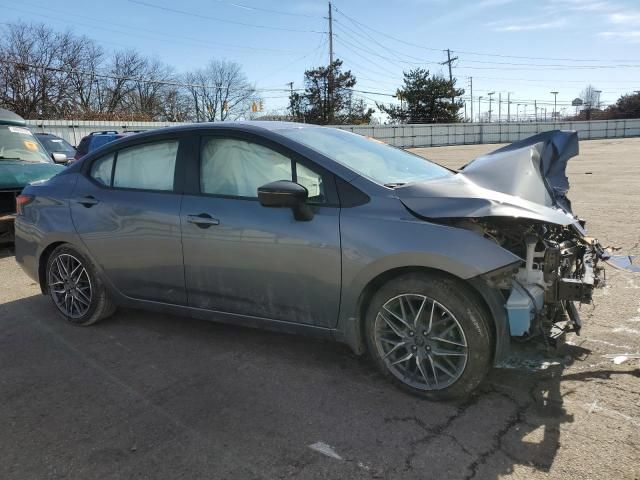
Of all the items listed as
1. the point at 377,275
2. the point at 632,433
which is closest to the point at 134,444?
the point at 377,275

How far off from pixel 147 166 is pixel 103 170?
0.52 meters

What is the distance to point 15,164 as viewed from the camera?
819 cm

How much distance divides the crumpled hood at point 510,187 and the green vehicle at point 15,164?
6.63m

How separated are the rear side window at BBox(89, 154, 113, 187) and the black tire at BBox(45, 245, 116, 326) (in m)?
0.64

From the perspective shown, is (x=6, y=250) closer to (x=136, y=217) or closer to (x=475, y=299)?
(x=136, y=217)

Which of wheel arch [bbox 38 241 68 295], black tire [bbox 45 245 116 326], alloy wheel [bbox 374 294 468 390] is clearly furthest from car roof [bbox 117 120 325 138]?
alloy wheel [bbox 374 294 468 390]

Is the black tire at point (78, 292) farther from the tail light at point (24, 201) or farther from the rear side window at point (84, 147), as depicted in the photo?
the rear side window at point (84, 147)

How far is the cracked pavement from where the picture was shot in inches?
99.9

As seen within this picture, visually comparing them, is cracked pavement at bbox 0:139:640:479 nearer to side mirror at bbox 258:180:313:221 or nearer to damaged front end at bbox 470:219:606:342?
damaged front end at bbox 470:219:606:342

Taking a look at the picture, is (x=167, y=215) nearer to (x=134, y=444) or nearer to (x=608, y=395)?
(x=134, y=444)

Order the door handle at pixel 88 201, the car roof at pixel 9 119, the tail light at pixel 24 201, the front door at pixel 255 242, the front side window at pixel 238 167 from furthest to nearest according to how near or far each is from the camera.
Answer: the car roof at pixel 9 119 → the tail light at pixel 24 201 → the door handle at pixel 88 201 → the front side window at pixel 238 167 → the front door at pixel 255 242

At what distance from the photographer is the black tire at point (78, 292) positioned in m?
4.41

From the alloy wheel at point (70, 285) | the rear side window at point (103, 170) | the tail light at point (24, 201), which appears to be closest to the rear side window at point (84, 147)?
the tail light at point (24, 201)

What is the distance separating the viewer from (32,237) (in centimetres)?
471
